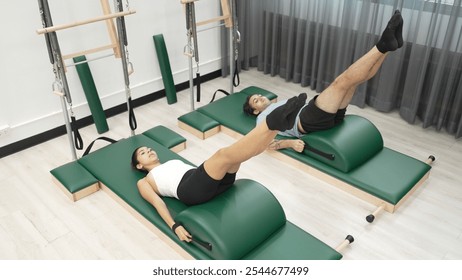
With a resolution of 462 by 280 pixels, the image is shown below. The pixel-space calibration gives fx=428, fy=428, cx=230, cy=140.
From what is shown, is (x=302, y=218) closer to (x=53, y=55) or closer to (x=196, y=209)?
(x=196, y=209)

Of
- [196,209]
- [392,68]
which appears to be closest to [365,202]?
[196,209]

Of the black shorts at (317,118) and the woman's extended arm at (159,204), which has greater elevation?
the black shorts at (317,118)

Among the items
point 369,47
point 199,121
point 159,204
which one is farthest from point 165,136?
point 369,47

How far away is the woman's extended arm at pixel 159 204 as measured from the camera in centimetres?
266

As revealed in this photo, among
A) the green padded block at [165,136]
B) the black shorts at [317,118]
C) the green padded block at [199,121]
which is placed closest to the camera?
the black shorts at [317,118]

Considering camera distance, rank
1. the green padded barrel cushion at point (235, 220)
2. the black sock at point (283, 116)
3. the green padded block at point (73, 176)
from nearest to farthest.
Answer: the black sock at point (283, 116)
the green padded barrel cushion at point (235, 220)
the green padded block at point (73, 176)

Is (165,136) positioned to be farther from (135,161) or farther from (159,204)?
(159,204)

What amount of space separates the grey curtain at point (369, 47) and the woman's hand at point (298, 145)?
135cm

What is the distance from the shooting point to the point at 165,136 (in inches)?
153

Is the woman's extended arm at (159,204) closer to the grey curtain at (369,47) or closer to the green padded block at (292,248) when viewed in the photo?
the green padded block at (292,248)

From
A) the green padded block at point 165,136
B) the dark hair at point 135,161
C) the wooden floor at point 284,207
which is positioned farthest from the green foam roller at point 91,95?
the dark hair at point 135,161
